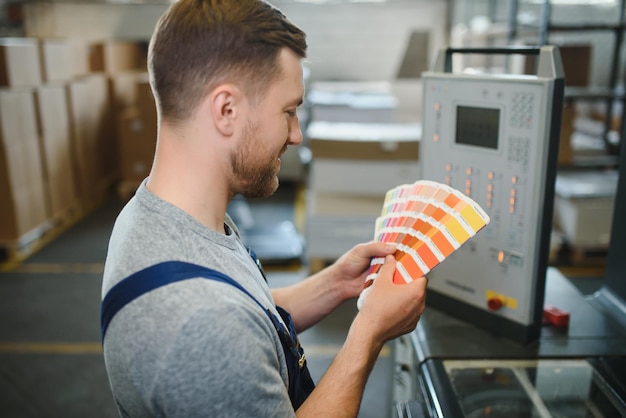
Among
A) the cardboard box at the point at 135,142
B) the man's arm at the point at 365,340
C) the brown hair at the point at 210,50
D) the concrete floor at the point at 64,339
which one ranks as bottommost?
the concrete floor at the point at 64,339

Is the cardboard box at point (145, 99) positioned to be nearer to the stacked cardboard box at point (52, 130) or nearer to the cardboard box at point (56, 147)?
the stacked cardboard box at point (52, 130)

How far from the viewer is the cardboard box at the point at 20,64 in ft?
15.0

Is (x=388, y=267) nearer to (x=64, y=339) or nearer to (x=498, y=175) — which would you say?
(x=498, y=175)

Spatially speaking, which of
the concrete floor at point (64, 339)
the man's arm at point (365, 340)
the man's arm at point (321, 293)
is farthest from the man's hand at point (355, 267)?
the concrete floor at point (64, 339)

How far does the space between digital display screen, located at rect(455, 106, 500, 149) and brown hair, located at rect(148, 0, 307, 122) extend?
66 centimetres

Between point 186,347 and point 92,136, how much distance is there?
6.00m

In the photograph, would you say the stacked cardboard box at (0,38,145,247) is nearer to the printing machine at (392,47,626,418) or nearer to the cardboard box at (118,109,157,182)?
the cardboard box at (118,109,157,182)

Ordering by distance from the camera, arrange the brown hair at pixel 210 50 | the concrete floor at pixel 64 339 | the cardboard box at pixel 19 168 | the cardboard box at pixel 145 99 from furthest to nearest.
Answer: the cardboard box at pixel 145 99 → the cardboard box at pixel 19 168 → the concrete floor at pixel 64 339 → the brown hair at pixel 210 50

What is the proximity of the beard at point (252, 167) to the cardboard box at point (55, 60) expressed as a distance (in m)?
4.87

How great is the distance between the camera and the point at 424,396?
52.9 inches

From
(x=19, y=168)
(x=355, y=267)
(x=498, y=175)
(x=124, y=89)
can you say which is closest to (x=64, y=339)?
(x=19, y=168)

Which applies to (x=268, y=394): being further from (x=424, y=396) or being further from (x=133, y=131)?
(x=133, y=131)

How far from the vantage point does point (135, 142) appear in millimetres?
6570

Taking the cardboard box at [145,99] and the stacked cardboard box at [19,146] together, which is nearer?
the stacked cardboard box at [19,146]
